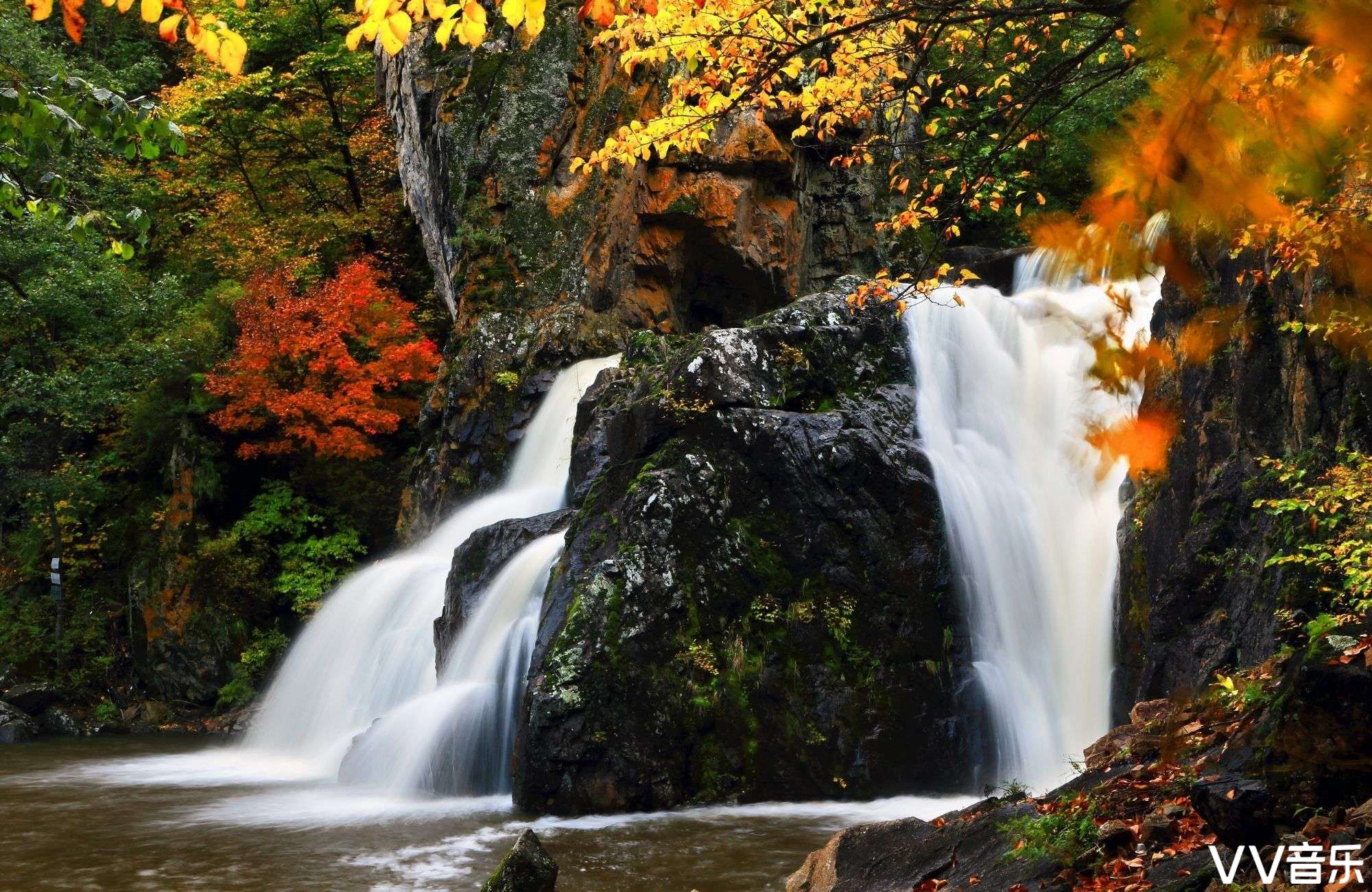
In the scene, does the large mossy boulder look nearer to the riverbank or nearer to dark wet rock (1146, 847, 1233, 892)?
dark wet rock (1146, 847, 1233, 892)

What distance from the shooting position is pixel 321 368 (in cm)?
1731

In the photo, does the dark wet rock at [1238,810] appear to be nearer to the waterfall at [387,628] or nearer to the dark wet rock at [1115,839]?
the dark wet rock at [1115,839]

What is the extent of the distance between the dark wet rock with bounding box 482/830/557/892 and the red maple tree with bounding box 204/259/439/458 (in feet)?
40.2

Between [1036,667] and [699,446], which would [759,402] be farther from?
[1036,667]

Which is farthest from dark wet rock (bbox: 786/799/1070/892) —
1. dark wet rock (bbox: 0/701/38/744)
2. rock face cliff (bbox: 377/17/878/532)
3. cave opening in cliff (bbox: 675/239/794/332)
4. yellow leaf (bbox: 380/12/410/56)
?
dark wet rock (bbox: 0/701/38/744)

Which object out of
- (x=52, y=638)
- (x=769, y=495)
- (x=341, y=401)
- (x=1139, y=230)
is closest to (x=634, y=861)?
(x=769, y=495)

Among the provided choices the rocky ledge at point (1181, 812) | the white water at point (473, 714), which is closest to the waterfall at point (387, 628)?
the white water at point (473, 714)

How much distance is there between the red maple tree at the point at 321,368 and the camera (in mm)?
17281

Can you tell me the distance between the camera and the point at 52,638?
17.6 m

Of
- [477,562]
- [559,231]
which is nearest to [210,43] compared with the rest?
[477,562]

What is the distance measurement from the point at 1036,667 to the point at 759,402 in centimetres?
361

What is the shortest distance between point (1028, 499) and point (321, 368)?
37.2 ft

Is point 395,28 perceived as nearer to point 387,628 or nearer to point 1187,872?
point 1187,872

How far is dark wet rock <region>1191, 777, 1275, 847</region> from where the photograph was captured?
159 inches
